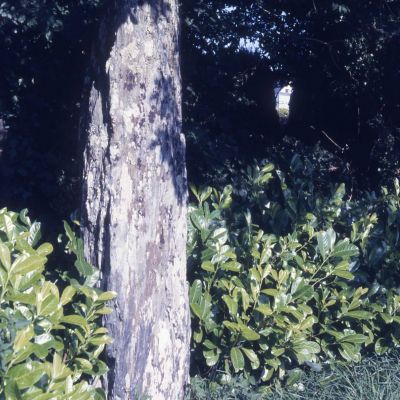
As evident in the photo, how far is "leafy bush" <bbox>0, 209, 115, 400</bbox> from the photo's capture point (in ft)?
7.93

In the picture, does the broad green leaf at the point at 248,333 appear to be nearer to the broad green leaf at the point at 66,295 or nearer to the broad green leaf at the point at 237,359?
the broad green leaf at the point at 237,359

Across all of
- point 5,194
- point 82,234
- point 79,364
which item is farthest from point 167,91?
point 5,194

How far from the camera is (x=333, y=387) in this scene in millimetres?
3959

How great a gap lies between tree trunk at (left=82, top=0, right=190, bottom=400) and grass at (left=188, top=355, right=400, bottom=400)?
22.0 inches

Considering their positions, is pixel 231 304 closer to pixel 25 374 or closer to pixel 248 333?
pixel 248 333

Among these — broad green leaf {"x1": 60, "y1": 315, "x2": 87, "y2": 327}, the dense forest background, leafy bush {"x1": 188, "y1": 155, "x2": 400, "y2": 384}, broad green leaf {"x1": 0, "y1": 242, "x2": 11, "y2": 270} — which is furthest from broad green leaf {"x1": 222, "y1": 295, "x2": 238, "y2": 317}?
the dense forest background

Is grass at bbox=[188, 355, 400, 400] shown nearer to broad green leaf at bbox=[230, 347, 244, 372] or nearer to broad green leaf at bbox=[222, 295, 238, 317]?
broad green leaf at bbox=[230, 347, 244, 372]

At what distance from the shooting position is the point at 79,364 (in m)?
3.12

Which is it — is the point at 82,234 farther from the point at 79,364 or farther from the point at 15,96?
the point at 15,96

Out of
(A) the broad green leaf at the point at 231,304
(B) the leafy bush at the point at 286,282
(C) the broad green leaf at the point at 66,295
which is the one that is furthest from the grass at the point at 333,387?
(C) the broad green leaf at the point at 66,295

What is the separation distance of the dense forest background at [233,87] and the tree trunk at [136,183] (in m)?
1.38

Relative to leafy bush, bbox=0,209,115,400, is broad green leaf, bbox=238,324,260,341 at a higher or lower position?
lower

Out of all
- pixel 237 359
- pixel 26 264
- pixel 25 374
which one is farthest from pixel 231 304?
pixel 25 374

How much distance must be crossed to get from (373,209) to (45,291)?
280 centimetres
